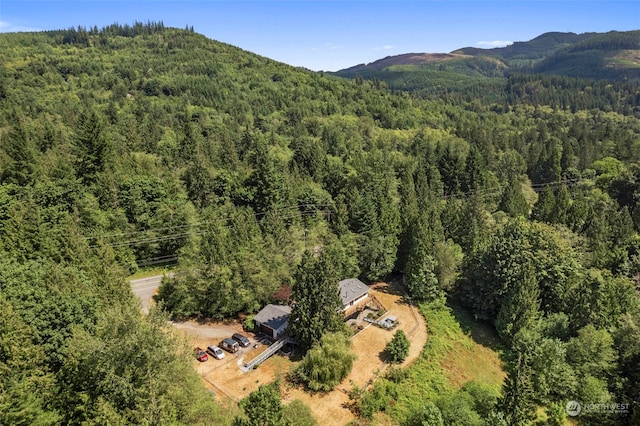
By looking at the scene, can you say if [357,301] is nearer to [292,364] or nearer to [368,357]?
[368,357]

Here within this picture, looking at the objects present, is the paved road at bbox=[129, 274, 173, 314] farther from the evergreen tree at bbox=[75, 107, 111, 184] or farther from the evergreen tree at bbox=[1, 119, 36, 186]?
the evergreen tree at bbox=[1, 119, 36, 186]

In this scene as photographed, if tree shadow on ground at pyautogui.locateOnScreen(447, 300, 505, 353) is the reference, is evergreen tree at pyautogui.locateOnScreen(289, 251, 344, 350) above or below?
above

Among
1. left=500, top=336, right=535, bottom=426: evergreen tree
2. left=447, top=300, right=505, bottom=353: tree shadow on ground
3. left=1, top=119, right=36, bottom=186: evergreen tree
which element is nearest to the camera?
left=500, top=336, right=535, bottom=426: evergreen tree

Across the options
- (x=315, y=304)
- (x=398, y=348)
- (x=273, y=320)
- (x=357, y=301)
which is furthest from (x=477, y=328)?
(x=273, y=320)

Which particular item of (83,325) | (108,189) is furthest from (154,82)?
(83,325)

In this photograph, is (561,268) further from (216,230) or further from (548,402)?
(216,230)

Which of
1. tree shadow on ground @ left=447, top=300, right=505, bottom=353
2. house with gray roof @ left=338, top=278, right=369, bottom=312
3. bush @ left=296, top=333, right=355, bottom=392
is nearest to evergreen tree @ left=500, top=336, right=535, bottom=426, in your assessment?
bush @ left=296, top=333, right=355, bottom=392
